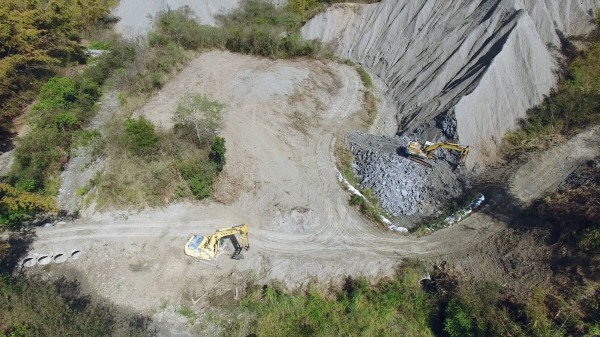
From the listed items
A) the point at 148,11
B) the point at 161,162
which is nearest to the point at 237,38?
the point at 148,11

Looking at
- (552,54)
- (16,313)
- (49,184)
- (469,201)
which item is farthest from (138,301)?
(552,54)

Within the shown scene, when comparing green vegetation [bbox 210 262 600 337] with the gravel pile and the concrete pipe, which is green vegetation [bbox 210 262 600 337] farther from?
the concrete pipe

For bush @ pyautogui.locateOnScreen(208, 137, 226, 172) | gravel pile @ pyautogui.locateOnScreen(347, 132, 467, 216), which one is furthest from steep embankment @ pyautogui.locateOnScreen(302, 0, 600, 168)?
bush @ pyautogui.locateOnScreen(208, 137, 226, 172)

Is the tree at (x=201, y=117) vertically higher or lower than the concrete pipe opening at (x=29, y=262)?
higher

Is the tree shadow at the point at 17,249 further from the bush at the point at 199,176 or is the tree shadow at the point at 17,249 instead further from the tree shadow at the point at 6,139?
the tree shadow at the point at 6,139

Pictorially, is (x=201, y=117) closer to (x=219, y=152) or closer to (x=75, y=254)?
(x=219, y=152)

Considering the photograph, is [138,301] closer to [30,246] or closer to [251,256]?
[251,256]

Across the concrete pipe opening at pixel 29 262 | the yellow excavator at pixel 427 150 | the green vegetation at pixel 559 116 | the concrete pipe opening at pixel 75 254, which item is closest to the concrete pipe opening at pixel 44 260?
the concrete pipe opening at pixel 29 262
